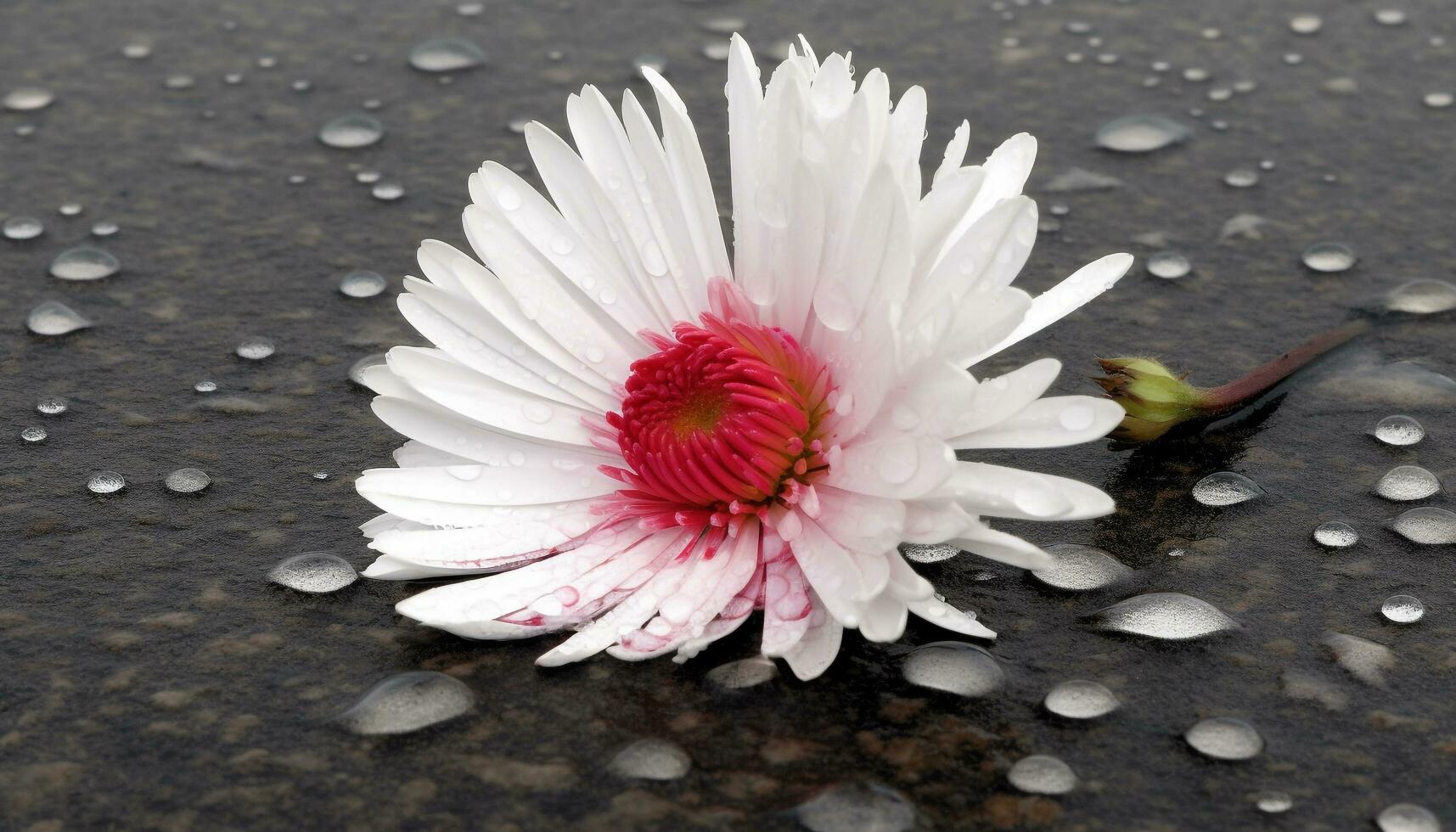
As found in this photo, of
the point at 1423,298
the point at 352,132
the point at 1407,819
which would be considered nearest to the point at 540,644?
the point at 1407,819

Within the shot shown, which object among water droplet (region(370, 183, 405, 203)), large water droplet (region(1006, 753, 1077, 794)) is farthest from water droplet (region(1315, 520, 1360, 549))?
water droplet (region(370, 183, 405, 203))

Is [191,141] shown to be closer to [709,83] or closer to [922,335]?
[709,83]

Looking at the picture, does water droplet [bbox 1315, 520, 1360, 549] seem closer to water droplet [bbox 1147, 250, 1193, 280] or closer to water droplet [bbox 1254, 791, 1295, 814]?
water droplet [bbox 1254, 791, 1295, 814]

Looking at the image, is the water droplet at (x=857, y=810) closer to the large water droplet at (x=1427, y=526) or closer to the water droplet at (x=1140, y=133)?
the large water droplet at (x=1427, y=526)

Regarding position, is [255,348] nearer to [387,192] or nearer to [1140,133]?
[387,192]

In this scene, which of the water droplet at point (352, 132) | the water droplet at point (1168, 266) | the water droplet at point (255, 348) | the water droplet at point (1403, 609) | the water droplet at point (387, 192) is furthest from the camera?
the water droplet at point (352, 132)

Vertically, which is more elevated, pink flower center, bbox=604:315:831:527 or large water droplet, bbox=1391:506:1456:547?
pink flower center, bbox=604:315:831:527

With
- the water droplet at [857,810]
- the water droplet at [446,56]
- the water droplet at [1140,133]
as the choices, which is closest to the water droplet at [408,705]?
the water droplet at [857,810]
